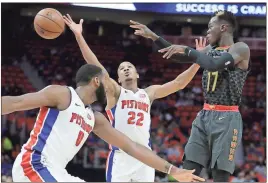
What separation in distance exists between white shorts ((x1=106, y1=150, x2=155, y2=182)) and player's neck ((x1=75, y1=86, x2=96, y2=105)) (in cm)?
202

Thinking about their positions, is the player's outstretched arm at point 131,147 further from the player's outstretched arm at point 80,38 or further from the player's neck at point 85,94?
the player's outstretched arm at point 80,38

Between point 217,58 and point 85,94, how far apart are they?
50.5 inches

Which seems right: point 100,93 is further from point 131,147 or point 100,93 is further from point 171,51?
point 171,51

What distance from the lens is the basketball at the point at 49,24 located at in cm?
677

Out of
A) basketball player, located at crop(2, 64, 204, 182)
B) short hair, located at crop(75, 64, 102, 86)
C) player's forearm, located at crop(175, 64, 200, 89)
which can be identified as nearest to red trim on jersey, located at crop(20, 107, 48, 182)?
basketball player, located at crop(2, 64, 204, 182)

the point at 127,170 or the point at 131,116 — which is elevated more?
the point at 131,116

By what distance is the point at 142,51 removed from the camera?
19531mm

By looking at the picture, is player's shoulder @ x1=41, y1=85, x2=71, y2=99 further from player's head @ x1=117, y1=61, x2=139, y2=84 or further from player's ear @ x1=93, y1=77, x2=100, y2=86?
player's head @ x1=117, y1=61, x2=139, y2=84

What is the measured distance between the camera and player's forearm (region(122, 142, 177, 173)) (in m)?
4.86

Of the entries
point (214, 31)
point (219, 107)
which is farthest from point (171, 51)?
point (219, 107)

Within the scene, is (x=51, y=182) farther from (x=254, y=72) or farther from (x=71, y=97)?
(x=254, y=72)

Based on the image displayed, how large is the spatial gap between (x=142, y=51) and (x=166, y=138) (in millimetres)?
4727

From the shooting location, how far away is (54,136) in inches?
186

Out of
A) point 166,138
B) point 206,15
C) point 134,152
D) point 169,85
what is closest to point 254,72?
point 206,15
